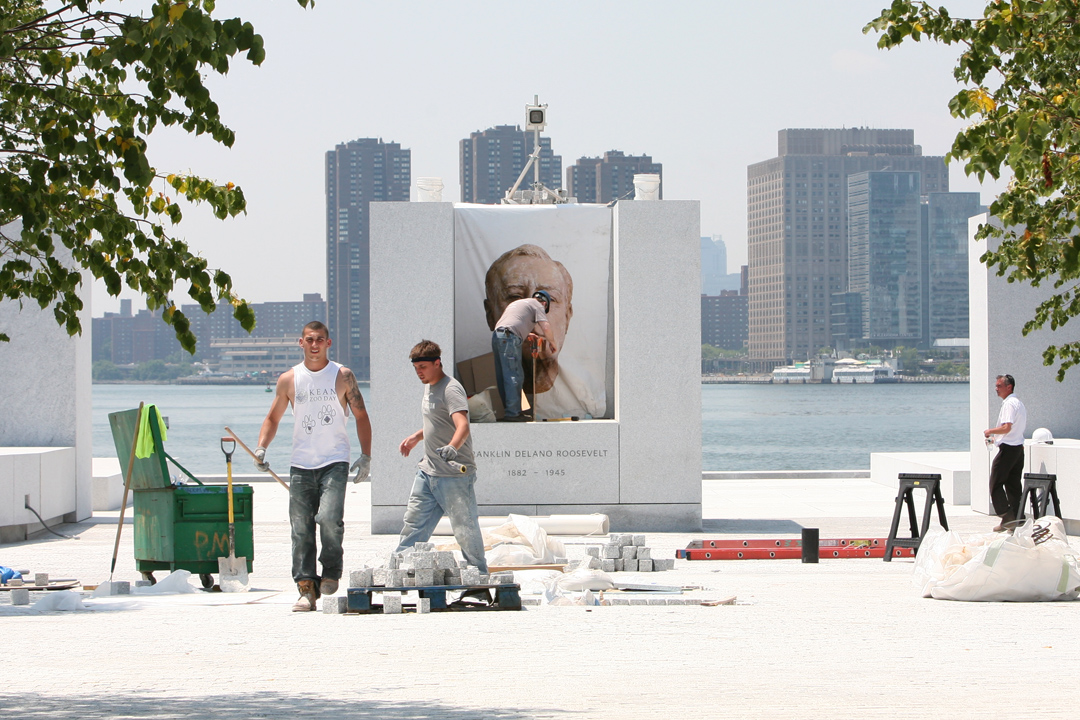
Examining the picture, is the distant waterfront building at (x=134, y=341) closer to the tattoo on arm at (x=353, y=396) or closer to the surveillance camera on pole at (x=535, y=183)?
the surveillance camera on pole at (x=535, y=183)

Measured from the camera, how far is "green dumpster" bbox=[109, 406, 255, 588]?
974cm

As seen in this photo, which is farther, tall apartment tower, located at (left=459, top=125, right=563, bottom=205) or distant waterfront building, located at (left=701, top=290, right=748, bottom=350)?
distant waterfront building, located at (left=701, top=290, right=748, bottom=350)

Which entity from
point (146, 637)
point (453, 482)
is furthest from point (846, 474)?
point (146, 637)

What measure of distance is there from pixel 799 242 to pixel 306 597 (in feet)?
574

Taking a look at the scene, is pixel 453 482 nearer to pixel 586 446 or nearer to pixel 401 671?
pixel 401 671

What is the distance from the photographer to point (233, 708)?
542 cm

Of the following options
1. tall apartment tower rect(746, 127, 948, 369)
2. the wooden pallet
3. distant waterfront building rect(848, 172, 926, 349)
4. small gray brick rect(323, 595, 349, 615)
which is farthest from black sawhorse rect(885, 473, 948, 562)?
tall apartment tower rect(746, 127, 948, 369)

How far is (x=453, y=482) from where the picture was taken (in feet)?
30.1

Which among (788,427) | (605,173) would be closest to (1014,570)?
(605,173)

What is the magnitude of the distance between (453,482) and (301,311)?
13390 centimetres

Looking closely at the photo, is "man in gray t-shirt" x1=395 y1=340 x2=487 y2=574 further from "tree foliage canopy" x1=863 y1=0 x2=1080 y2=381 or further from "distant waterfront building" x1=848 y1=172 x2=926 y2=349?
"distant waterfront building" x1=848 y1=172 x2=926 y2=349

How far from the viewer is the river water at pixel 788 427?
62812 millimetres

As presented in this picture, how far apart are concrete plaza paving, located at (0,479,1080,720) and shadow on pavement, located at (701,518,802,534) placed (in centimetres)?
451

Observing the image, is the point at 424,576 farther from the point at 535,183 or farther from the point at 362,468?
the point at 535,183
